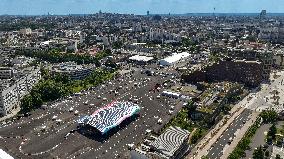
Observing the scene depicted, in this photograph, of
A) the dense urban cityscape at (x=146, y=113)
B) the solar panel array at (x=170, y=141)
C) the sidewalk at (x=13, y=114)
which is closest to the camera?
the solar panel array at (x=170, y=141)

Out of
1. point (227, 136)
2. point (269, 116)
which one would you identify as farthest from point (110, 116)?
point (269, 116)

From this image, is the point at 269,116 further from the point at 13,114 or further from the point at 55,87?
the point at 13,114

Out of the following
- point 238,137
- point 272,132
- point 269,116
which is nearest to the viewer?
point 272,132

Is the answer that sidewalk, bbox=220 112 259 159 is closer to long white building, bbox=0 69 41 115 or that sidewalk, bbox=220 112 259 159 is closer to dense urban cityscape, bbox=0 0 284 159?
dense urban cityscape, bbox=0 0 284 159

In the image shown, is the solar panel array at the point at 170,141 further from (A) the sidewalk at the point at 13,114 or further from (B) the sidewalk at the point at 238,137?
(A) the sidewalk at the point at 13,114

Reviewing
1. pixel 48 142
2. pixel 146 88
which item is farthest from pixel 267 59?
pixel 48 142

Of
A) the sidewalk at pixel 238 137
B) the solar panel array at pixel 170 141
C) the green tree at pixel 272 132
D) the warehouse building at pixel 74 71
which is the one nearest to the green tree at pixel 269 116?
the sidewalk at pixel 238 137
